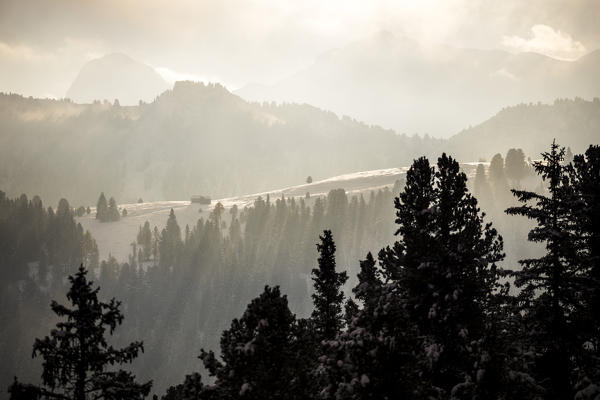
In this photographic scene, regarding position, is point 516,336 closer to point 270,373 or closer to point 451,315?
point 451,315

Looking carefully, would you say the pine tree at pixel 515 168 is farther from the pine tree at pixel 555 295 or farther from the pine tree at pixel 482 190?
the pine tree at pixel 555 295

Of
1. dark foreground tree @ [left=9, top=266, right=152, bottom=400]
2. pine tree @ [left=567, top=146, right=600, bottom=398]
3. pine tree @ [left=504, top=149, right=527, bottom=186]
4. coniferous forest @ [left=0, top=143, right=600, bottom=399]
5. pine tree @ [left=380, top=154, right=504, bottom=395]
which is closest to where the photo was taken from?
dark foreground tree @ [left=9, top=266, right=152, bottom=400]

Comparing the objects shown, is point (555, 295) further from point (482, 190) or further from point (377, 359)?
point (482, 190)

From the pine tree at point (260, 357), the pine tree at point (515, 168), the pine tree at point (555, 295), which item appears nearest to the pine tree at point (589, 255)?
the pine tree at point (555, 295)

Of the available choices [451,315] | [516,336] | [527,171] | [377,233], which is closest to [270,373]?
[451,315]

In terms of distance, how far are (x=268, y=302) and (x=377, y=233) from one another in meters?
161

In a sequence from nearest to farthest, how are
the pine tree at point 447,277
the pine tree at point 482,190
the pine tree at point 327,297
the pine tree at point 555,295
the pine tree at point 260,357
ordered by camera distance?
the pine tree at point 555,295 → the pine tree at point 260,357 → the pine tree at point 447,277 → the pine tree at point 327,297 → the pine tree at point 482,190

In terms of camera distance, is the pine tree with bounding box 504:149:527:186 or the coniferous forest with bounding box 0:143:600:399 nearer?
the coniferous forest with bounding box 0:143:600:399

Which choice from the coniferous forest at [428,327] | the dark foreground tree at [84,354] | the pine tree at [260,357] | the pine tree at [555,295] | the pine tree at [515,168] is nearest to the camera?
the dark foreground tree at [84,354]

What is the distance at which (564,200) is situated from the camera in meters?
18.1

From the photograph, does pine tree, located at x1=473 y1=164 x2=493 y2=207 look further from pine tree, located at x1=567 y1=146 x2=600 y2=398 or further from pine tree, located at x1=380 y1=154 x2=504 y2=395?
pine tree, located at x1=567 y1=146 x2=600 y2=398

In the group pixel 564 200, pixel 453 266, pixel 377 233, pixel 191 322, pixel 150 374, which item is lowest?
pixel 150 374

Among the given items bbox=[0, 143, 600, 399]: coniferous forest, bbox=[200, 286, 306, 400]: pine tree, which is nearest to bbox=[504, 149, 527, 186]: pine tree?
bbox=[0, 143, 600, 399]: coniferous forest

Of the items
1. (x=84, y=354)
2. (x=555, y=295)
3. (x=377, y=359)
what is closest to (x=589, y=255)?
(x=555, y=295)
